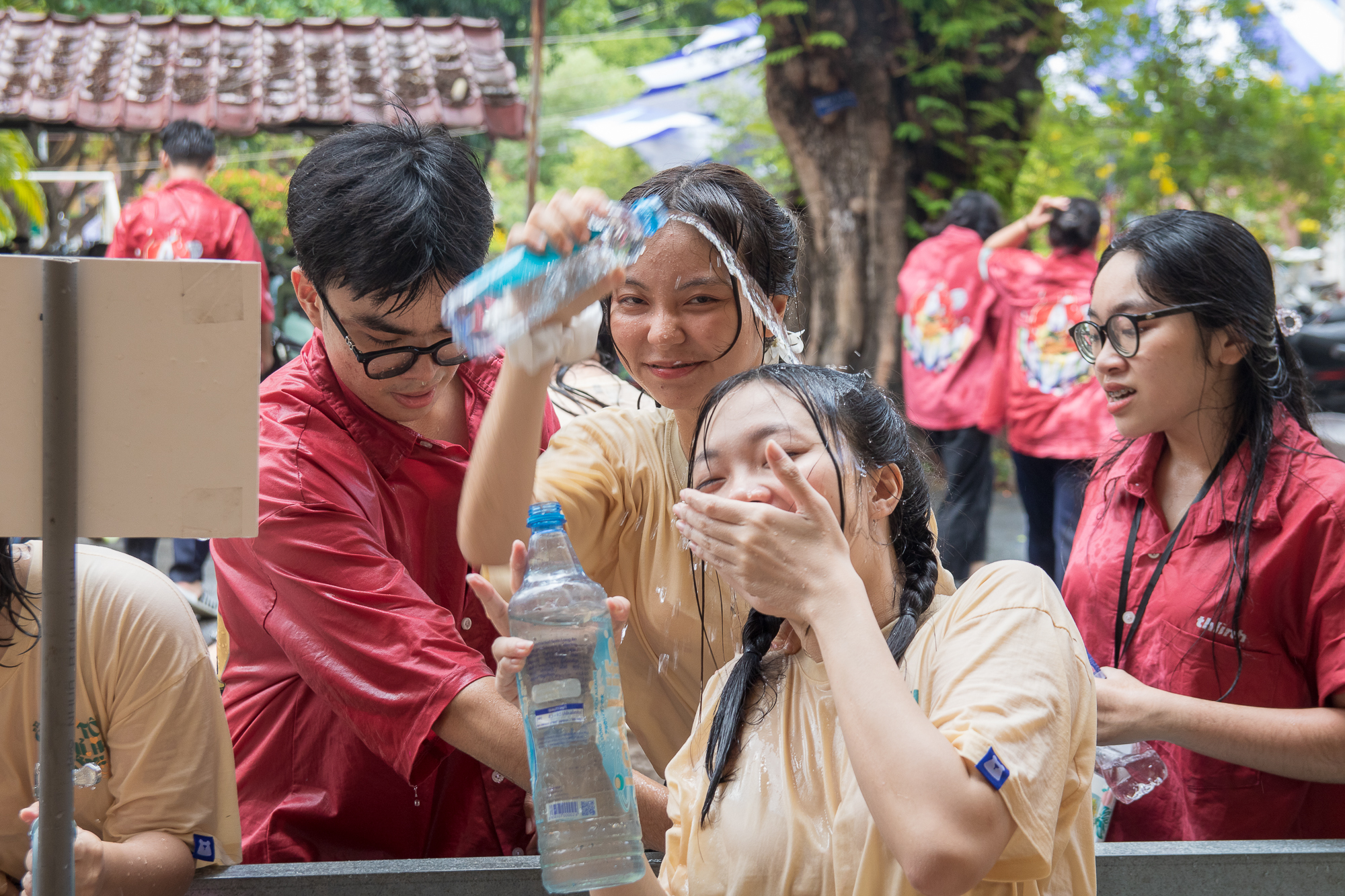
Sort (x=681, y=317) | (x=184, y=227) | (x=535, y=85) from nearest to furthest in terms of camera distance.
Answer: (x=681, y=317)
(x=184, y=227)
(x=535, y=85)

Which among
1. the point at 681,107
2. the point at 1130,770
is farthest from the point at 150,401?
the point at 681,107

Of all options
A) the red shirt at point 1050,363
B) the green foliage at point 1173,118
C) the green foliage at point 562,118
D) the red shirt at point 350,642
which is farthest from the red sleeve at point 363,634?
the green foliage at point 562,118

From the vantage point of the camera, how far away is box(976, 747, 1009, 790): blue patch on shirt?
1336mm

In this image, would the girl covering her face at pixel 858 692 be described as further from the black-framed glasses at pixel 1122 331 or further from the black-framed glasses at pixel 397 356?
the black-framed glasses at pixel 1122 331

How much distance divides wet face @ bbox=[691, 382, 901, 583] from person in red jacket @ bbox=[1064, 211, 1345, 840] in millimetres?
690

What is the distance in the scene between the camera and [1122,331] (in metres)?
2.41

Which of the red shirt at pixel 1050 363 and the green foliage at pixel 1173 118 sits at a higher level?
the green foliage at pixel 1173 118

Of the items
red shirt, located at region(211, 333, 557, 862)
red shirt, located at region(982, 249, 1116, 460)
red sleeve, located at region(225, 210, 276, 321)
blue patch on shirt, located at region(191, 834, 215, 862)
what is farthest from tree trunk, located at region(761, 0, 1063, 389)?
blue patch on shirt, located at region(191, 834, 215, 862)

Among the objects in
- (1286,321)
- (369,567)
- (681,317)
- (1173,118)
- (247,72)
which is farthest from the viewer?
(1173,118)

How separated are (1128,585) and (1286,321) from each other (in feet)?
2.33

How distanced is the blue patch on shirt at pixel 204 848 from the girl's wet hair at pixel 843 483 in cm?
81

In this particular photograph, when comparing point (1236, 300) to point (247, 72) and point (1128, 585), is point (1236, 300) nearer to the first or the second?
point (1128, 585)

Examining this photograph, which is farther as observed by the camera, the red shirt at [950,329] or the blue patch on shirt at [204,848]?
the red shirt at [950,329]

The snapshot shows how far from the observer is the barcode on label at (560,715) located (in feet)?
5.29
